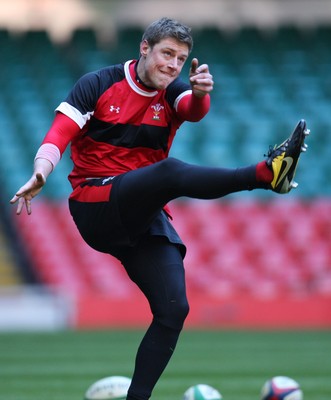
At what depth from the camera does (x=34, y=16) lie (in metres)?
18.7

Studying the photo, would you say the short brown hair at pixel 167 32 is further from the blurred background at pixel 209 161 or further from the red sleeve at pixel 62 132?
the blurred background at pixel 209 161

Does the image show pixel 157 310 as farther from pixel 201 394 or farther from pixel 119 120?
pixel 119 120

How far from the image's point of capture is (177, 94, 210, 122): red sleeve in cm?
521

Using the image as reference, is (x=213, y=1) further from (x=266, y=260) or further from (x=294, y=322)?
(x=294, y=322)

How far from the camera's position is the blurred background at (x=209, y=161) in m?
13.8

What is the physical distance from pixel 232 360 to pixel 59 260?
19.8 ft

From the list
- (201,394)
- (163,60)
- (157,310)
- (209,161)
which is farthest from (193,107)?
(209,161)

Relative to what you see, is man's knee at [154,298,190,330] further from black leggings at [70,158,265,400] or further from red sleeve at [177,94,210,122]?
red sleeve at [177,94,210,122]

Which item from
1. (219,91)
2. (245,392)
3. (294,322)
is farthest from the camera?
(219,91)

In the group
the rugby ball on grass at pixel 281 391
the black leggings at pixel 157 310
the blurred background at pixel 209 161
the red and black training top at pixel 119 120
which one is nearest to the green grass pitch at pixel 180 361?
the rugby ball on grass at pixel 281 391

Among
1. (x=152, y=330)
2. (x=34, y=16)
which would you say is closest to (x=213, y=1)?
(x=34, y=16)

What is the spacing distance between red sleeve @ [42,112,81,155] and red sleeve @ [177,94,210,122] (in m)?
0.54

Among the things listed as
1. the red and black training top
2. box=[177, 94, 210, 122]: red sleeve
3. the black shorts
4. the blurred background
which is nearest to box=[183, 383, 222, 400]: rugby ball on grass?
the black shorts

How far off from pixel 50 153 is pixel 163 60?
0.72 meters
